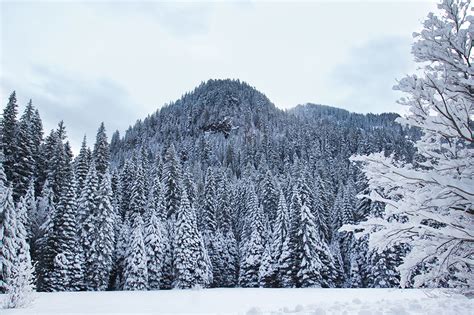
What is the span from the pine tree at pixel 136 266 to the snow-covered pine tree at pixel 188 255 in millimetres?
3612

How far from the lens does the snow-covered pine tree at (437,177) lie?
507cm

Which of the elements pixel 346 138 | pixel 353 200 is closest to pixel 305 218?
pixel 353 200

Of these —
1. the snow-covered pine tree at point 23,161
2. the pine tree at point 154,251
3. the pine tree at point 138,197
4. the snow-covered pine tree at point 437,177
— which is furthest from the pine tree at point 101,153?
the snow-covered pine tree at point 437,177

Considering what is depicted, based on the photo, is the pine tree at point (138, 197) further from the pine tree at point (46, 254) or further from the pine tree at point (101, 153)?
the pine tree at point (46, 254)

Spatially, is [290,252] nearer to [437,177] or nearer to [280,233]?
[280,233]

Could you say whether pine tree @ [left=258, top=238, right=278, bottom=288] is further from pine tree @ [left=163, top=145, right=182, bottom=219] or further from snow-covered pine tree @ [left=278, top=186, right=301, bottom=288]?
pine tree @ [left=163, top=145, right=182, bottom=219]

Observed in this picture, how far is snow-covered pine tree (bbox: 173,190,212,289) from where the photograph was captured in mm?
37812

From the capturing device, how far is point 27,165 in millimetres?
45094

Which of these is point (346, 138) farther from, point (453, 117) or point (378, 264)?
point (453, 117)

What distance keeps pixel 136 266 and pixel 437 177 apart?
35530 mm

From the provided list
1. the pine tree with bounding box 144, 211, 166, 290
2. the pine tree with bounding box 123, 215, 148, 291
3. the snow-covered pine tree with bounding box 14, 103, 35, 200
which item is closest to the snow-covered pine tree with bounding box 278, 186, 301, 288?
the pine tree with bounding box 144, 211, 166, 290

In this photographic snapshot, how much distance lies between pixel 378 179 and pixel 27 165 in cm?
4867

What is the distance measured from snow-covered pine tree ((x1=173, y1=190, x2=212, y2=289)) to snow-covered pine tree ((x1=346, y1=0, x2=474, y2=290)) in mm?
34193

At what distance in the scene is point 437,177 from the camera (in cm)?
477
